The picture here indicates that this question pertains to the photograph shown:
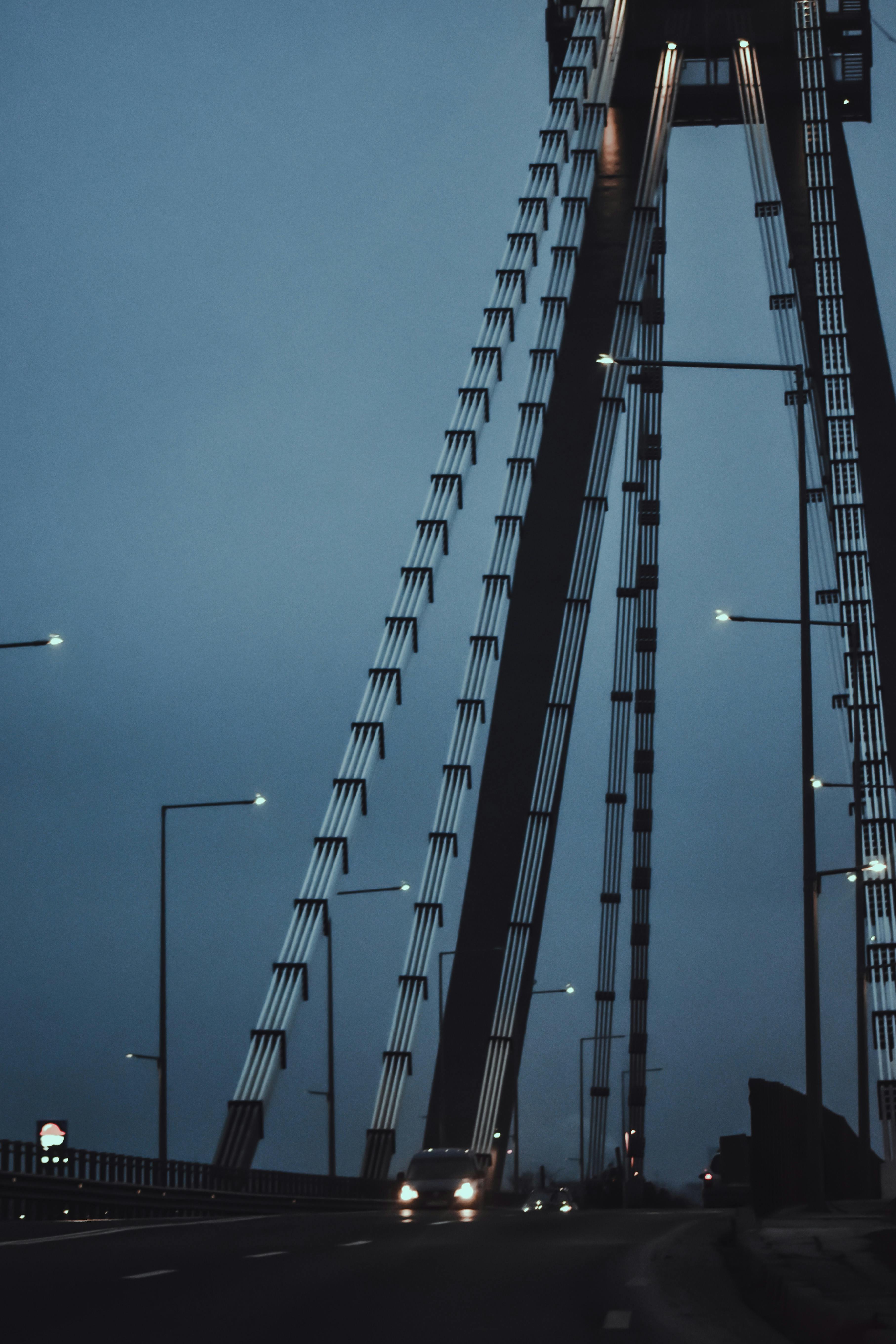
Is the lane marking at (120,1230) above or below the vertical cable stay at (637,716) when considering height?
below

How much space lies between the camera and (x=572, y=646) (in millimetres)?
49281

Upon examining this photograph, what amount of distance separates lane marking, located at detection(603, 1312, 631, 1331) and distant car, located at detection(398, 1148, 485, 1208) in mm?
27548

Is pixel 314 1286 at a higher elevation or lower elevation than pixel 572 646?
lower

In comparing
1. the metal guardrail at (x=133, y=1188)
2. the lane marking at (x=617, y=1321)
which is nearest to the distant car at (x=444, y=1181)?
the metal guardrail at (x=133, y=1188)

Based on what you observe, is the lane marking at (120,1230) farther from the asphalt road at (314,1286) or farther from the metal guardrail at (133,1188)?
Result: the metal guardrail at (133,1188)

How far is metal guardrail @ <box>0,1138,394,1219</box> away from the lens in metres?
28.8

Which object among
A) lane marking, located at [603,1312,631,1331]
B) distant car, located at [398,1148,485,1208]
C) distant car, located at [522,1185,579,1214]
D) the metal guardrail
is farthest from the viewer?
distant car, located at [522,1185,579,1214]

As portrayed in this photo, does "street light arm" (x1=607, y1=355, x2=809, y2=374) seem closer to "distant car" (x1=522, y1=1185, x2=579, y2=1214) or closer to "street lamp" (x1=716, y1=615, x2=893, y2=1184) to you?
"street lamp" (x1=716, y1=615, x2=893, y2=1184)

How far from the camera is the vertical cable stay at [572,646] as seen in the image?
151 ft

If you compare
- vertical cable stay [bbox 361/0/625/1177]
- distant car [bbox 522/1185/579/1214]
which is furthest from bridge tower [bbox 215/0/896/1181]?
distant car [bbox 522/1185/579/1214]

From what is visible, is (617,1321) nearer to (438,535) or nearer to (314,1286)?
(314,1286)

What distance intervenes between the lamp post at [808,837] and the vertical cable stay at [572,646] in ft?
59.9

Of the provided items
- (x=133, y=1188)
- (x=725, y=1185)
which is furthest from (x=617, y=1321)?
(x=725, y=1185)

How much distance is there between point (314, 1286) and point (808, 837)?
45.6ft
